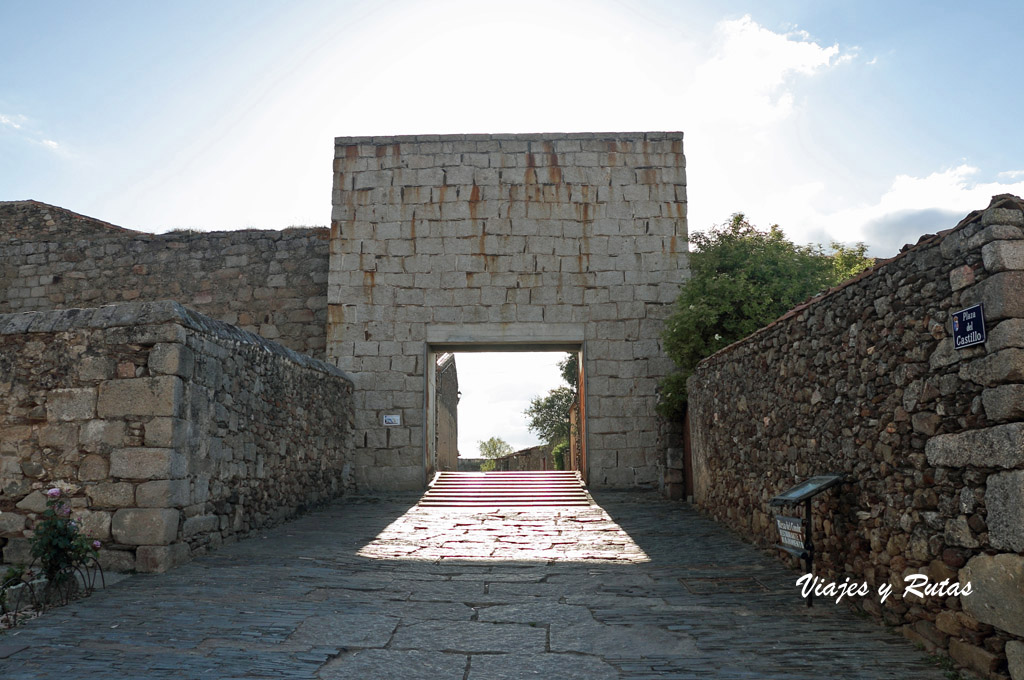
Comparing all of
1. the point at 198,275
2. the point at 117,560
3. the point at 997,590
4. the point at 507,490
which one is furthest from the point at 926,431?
the point at 198,275

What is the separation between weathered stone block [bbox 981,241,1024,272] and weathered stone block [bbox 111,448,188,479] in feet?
18.1

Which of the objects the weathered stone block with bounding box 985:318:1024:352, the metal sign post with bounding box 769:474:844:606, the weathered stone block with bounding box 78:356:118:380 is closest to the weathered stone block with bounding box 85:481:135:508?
the weathered stone block with bounding box 78:356:118:380

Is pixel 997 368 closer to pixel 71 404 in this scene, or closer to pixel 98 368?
pixel 98 368

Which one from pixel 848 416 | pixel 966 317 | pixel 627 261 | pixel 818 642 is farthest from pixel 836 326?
pixel 627 261

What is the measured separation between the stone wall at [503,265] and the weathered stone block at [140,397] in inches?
233

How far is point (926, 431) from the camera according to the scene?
3688mm

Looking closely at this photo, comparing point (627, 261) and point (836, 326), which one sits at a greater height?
point (627, 261)

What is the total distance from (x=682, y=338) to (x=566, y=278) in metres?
2.54

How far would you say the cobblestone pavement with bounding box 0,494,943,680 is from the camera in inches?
139

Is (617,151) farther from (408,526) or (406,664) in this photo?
(406,664)

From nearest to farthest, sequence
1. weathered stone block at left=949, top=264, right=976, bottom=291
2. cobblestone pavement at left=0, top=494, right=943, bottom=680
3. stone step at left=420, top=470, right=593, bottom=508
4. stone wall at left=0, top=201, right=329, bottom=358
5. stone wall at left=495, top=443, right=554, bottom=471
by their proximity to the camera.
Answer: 1. weathered stone block at left=949, top=264, right=976, bottom=291
2. cobblestone pavement at left=0, top=494, right=943, bottom=680
3. stone step at left=420, top=470, right=593, bottom=508
4. stone wall at left=0, top=201, right=329, bottom=358
5. stone wall at left=495, top=443, right=554, bottom=471

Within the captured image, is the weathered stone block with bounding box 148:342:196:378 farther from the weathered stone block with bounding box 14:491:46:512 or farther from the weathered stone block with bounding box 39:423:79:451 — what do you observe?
the weathered stone block with bounding box 14:491:46:512

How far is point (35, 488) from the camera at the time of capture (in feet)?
18.9

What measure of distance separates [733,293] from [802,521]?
18.2 feet
